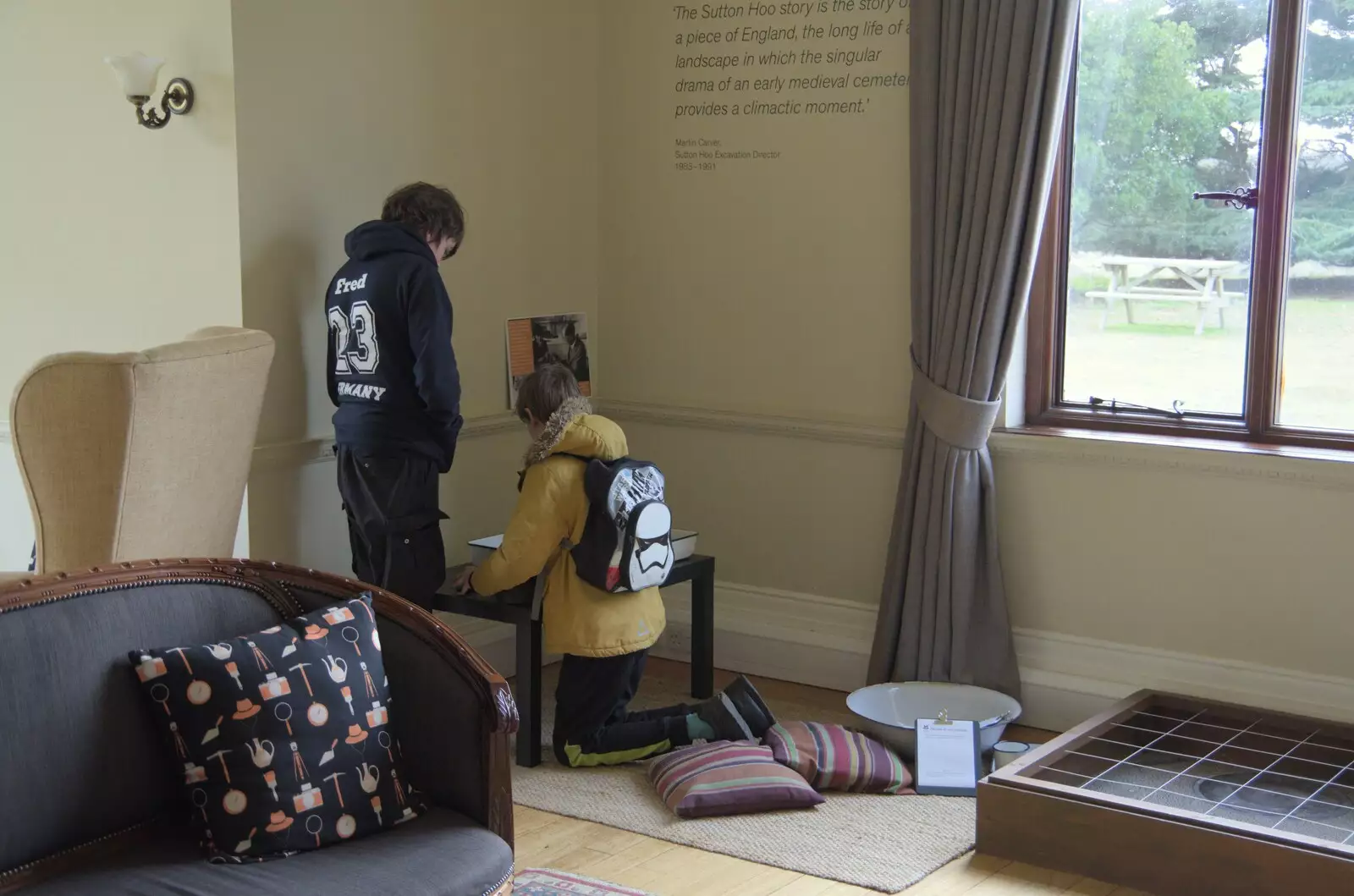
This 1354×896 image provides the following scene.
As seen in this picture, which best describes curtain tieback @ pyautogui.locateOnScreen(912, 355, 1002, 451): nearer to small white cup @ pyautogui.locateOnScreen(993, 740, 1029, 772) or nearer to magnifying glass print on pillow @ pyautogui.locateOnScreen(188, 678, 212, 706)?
small white cup @ pyautogui.locateOnScreen(993, 740, 1029, 772)

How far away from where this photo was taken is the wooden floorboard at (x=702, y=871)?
288 cm

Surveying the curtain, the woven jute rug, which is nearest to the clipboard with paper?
the woven jute rug

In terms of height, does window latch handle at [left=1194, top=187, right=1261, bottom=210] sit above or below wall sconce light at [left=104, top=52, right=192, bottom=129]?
below

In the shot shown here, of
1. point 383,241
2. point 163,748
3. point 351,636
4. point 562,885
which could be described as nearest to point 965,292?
point 383,241

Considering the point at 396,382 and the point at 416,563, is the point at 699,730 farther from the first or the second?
the point at 396,382

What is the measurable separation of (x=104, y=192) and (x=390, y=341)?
3.10 feet

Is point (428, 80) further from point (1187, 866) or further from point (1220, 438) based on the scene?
point (1187, 866)

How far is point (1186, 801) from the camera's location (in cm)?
308

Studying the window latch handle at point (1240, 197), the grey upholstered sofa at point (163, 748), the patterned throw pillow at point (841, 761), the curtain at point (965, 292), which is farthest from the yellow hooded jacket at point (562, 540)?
the window latch handle at point (1240, 197)

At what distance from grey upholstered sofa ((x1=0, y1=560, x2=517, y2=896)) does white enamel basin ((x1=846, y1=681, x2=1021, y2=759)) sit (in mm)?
1576

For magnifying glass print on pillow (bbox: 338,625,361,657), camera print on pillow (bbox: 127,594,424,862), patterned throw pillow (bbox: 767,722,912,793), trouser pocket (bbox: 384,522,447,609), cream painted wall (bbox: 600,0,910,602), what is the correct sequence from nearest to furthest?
camera print on pillow (bbox: 127,594,424,862)
magnifying glass print on pillow (bbox: 338,625,361,657)
patterned throw pillow (bbox: 767,722,912,793)
trouser pocket (bbox: 384,522,447,609)
cream painted wall (bbox: 600,0,910,602)

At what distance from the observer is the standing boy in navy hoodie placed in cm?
348

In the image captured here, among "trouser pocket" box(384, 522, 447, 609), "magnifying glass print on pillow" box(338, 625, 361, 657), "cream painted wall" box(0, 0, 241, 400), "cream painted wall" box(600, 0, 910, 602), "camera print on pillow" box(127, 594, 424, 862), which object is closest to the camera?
"camera print on pillow" box(127, 594, 424, 862)

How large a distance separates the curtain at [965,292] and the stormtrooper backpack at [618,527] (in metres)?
0.86
